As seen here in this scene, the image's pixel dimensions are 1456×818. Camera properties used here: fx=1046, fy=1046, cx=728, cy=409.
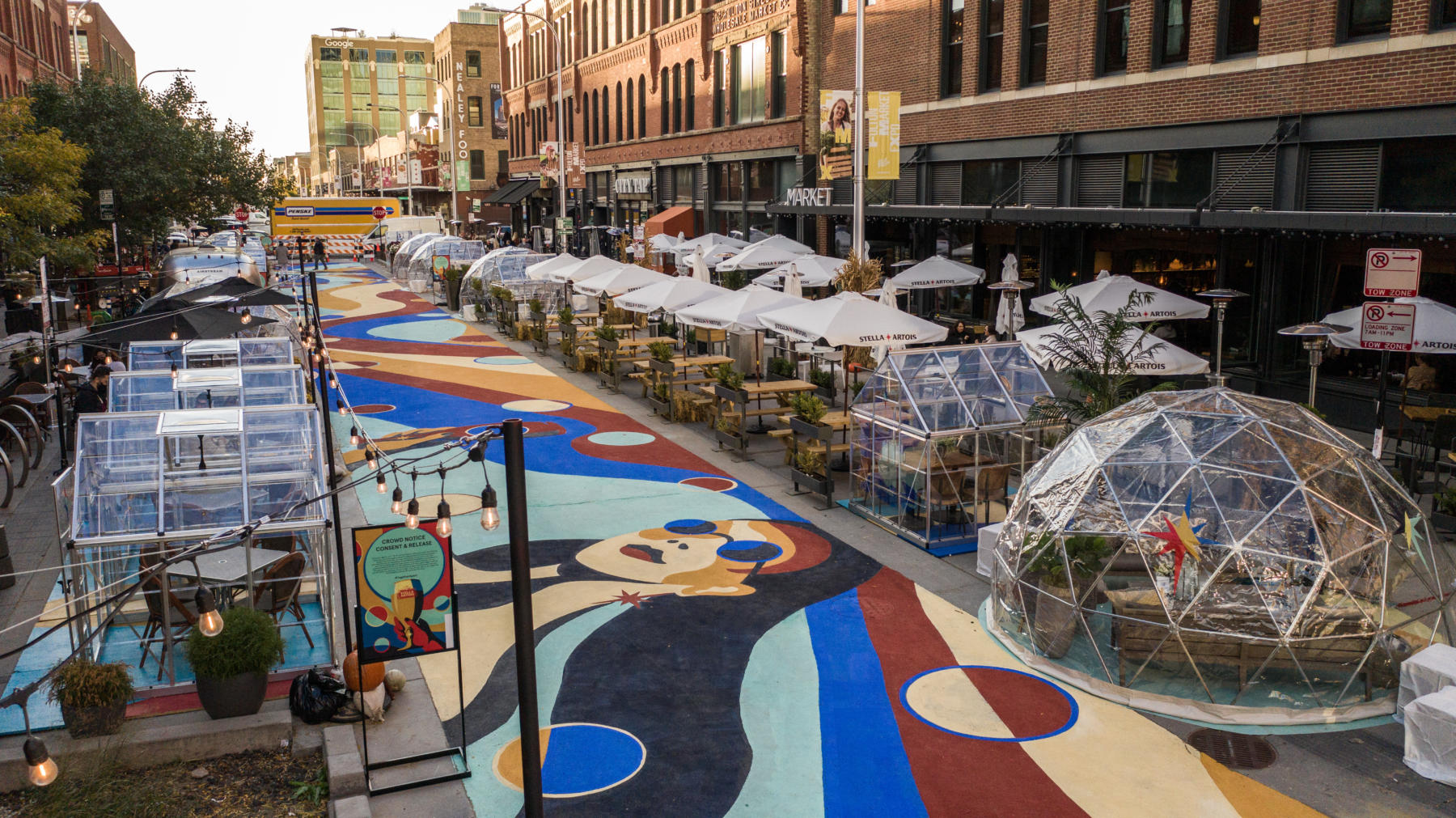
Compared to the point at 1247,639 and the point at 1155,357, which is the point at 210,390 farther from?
the point at 1155,357

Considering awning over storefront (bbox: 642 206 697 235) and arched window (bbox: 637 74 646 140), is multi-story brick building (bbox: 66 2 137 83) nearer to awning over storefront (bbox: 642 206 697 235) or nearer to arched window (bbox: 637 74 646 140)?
arched window (bbox: 637 74 646 140)

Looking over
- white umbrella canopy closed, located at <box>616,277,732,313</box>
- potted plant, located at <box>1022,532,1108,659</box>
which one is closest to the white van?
white umbrella canopy closed, located at <box>616,277,732,313</box>

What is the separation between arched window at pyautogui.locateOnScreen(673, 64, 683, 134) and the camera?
51344 mm

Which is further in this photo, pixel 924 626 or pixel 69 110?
pixel 69 110

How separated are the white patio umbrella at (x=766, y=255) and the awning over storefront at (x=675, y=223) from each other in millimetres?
15087

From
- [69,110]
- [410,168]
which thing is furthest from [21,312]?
[410,168]

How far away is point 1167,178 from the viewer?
23266mm

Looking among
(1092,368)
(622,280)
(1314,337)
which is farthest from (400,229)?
(1092,368)

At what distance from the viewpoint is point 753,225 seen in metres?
45.2

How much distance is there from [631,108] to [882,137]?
36495 millimetres

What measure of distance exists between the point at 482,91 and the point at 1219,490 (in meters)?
98.4

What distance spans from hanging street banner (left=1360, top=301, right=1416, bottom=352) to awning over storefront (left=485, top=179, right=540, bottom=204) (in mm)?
65877

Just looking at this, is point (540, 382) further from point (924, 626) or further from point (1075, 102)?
point (924, 626)

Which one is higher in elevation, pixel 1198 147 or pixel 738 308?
pixel 1198 147
